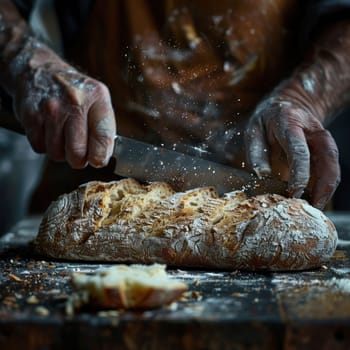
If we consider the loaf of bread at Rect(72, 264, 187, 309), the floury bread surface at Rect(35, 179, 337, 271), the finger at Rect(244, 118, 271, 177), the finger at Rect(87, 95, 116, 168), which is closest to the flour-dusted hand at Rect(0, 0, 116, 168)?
the finger at Rect(87, 95, 116, 168)

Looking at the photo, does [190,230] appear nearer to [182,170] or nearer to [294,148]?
[182,170]

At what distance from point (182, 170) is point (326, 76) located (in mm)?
925

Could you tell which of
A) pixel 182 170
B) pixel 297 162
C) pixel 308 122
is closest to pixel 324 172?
pixel 297 162

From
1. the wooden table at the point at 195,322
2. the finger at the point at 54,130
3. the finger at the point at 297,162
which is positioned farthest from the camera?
the finger at the point at 54,130

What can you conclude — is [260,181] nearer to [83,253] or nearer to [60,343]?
[83,253]

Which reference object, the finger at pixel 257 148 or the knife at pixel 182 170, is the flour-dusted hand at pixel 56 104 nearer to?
the knife at pixel 182 170

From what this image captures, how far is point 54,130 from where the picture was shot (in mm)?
2348

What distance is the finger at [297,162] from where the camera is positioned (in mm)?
2246

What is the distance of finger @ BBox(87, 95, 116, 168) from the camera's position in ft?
7.39

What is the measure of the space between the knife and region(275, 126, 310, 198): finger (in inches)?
1.9

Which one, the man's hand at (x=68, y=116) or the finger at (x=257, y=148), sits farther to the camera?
the finger at (x=257, y=148)

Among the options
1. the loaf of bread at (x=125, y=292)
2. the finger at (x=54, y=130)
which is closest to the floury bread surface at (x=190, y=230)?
the finger at (x=54, y=130)

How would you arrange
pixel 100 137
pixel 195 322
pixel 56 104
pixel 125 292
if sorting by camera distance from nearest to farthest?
pixel 195 322
pixel 125 292
pixel 100 137
pixel 56 104

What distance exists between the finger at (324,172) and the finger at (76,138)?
32.4 inches
